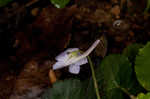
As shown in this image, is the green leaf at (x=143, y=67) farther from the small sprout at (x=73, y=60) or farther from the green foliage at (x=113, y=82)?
the small sprout at (x=73, y=60)

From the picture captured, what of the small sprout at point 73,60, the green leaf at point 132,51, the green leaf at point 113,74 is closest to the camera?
the small sprout at point 73,60

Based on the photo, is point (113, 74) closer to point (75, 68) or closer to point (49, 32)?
point (75, 68)

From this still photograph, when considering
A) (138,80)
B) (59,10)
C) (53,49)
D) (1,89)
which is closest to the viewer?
(138,80)

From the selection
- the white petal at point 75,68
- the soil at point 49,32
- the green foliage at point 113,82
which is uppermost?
the soil at point 49,32

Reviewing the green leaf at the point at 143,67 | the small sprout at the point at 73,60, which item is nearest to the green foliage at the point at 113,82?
the green leaf at the point at 143,67

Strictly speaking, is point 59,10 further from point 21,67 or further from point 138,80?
point 138,80

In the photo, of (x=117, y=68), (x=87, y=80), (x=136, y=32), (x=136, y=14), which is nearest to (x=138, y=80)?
(x=117, y=68)

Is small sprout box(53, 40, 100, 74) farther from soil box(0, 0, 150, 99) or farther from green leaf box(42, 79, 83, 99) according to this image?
soil box(0, 0, 150, 99)

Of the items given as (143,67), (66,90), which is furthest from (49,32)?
(143,67)
